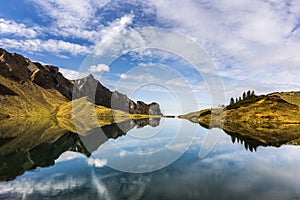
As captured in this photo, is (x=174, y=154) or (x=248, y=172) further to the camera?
(x=174, y=154)

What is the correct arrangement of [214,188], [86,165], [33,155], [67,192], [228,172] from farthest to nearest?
[33,155]
[86,165]
[228,172]
[214,188]
[67,192]

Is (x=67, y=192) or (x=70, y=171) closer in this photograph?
(x=67, y=192)

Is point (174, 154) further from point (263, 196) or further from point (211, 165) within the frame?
point (263, 196)

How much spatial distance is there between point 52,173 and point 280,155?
6615 cm

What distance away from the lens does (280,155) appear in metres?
76.0

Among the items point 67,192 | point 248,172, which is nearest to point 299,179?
point 248,172

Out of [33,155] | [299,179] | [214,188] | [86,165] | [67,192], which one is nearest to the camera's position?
[67,192]

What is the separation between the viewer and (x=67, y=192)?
117 feet

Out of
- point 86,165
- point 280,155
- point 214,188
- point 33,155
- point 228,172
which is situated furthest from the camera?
point 280,155

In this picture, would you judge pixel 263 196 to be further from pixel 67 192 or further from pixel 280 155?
pixel 280 155

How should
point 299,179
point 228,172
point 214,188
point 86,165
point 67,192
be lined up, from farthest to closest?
Result: point 86,165
point 228,172
point 299,179
point 214,188
point 67,192

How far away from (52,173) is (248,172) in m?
40.7

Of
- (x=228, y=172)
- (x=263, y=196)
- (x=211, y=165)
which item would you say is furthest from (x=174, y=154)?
(x=263, y=196)

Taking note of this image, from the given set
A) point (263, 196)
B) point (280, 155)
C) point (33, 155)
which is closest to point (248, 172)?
point (263, 196)
